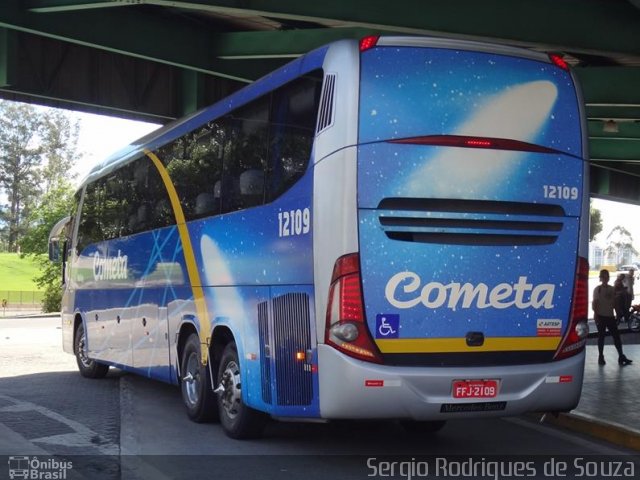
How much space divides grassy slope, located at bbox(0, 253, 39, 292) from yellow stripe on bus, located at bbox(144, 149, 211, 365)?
243ft

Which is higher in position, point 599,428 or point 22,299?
point 599,428

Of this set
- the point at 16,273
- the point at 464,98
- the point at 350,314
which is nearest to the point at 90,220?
the point at 350,314

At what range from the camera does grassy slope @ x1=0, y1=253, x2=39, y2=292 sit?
84.8 meters

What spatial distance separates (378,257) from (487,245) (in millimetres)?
1010

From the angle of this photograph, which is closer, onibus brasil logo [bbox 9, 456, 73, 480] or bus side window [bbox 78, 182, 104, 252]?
onibus brasil logo [bbox 9, 456, 73, 480]

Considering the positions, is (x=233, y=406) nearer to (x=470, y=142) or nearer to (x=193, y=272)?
(x=193, y=272)

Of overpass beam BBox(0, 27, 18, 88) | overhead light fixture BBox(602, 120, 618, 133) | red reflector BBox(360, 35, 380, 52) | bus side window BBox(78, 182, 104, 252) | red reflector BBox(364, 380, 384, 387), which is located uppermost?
overpass beam BBox(0, 27, 18, 88)

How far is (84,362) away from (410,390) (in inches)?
366

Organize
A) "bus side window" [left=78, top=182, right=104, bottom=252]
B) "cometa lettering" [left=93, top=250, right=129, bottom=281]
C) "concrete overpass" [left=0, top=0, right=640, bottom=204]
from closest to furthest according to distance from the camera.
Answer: "concrete overpass" [left=0, top=0, right=640, bottom=204]
"cometa lettering" [left=93, top=250, right=129, bottom=281]
"bus side window" [left=78, top=182, right=104, bottom=252]

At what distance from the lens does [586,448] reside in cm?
893

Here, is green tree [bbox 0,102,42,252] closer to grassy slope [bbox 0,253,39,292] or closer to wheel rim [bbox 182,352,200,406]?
grassy slope [bbox 0,253,39,292]

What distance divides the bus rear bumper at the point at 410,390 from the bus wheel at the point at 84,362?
326 inches

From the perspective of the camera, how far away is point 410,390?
7.28 meters

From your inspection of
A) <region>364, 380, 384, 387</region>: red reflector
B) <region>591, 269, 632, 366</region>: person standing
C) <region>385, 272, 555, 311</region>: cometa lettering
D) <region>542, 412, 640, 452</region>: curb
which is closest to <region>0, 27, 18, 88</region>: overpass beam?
<region>385, 272, 555, 311</region>: cometa lettering
